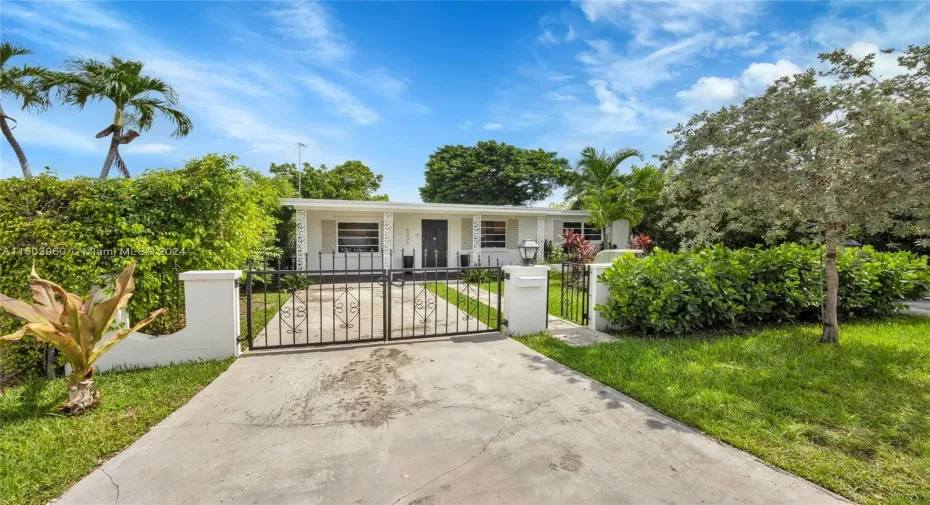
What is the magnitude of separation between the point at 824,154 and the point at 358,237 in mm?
12799

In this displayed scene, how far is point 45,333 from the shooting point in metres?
2.76

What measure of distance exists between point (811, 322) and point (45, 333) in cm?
982

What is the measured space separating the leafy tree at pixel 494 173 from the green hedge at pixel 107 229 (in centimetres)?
2528

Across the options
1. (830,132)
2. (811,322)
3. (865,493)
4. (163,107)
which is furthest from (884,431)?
(163,107)

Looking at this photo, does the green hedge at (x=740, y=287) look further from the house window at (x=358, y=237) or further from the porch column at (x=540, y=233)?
the house window at (x=358, y=237)

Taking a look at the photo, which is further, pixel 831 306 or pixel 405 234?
pixel 405 234

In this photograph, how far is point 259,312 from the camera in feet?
22.8

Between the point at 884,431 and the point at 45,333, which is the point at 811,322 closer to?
the point at 884,431

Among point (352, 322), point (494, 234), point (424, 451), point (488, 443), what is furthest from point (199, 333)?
point (494, 234)

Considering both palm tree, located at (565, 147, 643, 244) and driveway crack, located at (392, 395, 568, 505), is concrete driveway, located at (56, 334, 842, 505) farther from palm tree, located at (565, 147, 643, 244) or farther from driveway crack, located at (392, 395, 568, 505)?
palm tree, located at (565, 147, 643, 244)

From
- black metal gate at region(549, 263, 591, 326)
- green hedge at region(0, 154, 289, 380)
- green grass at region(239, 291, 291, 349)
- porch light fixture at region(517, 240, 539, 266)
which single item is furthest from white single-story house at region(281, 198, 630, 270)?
green hedge at region(0, 154, 289, 380)

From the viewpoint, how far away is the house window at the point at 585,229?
16.7 metres

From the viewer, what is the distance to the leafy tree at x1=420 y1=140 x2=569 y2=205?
95.9 ft

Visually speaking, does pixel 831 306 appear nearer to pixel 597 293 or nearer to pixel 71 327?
pixel 597 293
